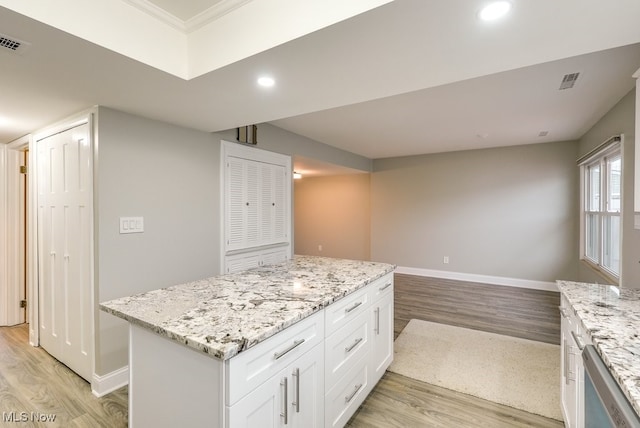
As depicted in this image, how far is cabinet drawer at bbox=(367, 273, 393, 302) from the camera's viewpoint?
85.4 inches

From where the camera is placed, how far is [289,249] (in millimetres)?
4211

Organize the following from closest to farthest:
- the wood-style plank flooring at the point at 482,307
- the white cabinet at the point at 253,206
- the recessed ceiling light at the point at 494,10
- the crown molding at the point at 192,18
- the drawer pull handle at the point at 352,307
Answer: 1. the recessed ceiling light at the point at 494,10
2. the crown molding at the point at 192,18
3. the drawer pull handle at the point at 352,307
4. the white cabinet at the point at 253,206
5. the wood-style plank flooring at the point at 482,307

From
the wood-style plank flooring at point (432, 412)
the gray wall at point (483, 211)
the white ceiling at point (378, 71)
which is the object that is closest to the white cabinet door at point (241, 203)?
the white ceiling at point (378, 71)

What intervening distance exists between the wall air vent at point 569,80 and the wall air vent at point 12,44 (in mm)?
3601

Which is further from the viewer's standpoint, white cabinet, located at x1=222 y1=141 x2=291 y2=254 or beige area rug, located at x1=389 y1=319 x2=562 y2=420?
white cabinet, located at x1=222 y1=141 x2=291 y2=254

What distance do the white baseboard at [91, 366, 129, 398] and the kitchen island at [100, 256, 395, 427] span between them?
1115 millimetres

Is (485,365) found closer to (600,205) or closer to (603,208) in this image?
(603,208)

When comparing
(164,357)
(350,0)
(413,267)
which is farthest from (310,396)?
(413,267)

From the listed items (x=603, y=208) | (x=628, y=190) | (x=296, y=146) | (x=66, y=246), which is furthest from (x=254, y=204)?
(x=603, y=208)

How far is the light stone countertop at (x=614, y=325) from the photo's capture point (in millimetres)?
955

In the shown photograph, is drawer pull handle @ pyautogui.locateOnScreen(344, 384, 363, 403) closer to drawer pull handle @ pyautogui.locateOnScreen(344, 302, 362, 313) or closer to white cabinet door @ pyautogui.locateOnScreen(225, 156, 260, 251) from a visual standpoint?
drawer pull handle @ pyautogui.locateOnScreen(344, 302, 362, 313)

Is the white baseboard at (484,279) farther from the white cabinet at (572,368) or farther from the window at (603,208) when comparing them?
the white cabinet at (572,368)

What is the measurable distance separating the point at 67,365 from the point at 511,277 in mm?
6216

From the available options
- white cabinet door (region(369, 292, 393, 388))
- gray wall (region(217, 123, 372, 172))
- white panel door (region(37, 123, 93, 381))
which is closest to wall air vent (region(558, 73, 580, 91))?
white cabinet door (region(369, 292, 393, 388))
